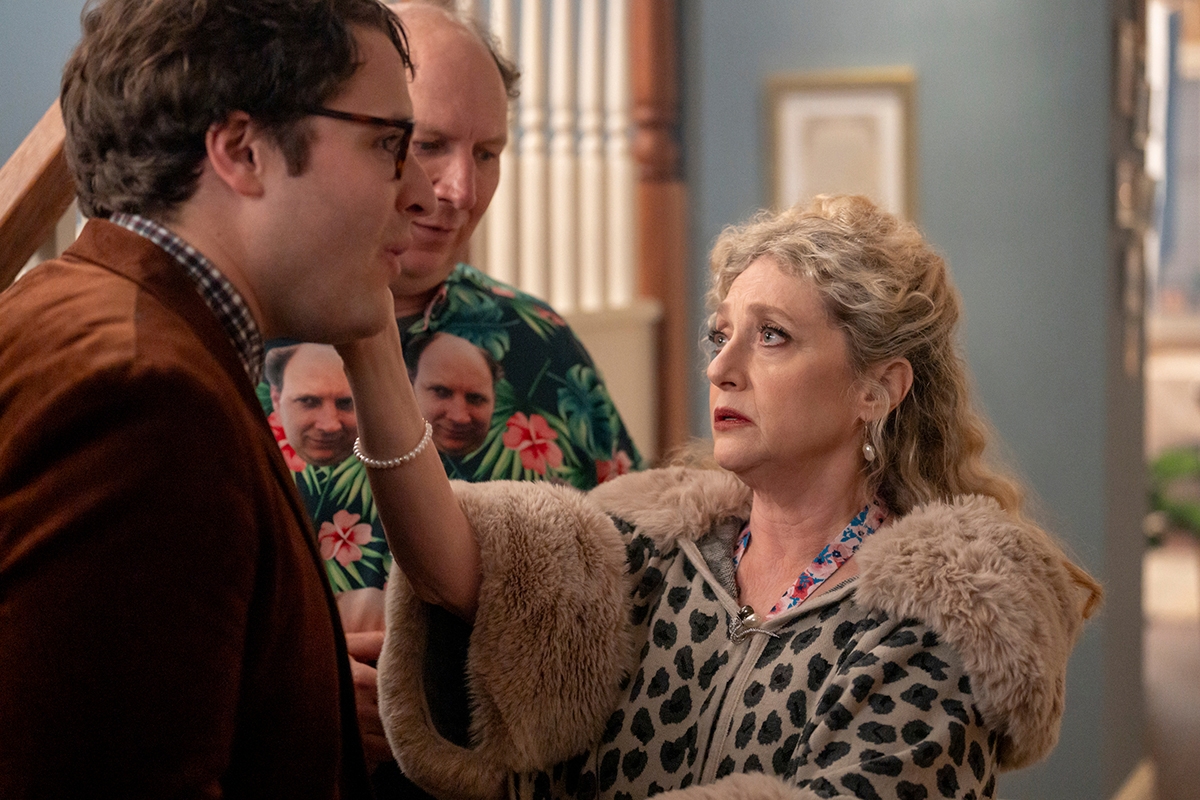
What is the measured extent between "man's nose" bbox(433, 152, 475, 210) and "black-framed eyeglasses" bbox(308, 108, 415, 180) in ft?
1.91

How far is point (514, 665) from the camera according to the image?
4.97 ft

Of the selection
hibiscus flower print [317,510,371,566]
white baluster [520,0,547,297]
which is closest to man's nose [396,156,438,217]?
hibiscus flower print [317,510,371,566]

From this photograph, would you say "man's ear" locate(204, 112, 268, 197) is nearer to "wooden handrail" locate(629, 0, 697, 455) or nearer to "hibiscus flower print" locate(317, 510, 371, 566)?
"hibiscus flower print" locate(317, 510, 371, 566)

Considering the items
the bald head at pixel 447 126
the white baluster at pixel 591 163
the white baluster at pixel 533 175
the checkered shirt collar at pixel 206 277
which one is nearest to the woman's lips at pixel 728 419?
the bald head at pixel 447 126

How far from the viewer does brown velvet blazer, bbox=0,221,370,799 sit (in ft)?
2.93

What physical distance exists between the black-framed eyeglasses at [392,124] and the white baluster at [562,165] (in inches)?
86.5

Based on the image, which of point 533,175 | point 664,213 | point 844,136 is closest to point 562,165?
point 533,175

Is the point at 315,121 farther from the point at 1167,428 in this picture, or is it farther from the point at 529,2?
the point at 1167,428

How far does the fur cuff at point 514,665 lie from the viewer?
1.51 meters

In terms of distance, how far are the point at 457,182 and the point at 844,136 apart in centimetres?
250

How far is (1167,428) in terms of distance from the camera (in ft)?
26.1

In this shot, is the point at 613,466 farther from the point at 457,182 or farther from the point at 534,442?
the point at 457,182

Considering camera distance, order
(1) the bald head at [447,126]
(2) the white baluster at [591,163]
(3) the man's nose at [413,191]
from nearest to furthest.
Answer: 1. (3) the man's nose at [413,191]
2. (1) the bald head at [447,126]
3. (2) the white baluster at [591,163]

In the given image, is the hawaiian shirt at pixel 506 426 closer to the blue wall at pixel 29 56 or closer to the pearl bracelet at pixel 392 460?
the pearl bracelet at pixel 392 460
